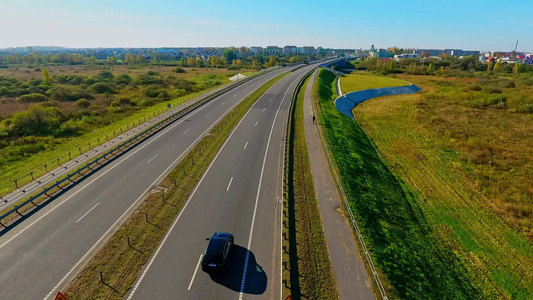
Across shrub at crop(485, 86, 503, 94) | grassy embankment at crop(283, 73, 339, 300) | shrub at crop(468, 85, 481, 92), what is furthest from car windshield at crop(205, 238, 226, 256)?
shrub at crop(468, 85, 481, 92)

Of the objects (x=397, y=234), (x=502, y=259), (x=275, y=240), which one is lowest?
(x=502, y=259)

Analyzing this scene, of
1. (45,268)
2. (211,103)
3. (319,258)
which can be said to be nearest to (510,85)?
(211,103)

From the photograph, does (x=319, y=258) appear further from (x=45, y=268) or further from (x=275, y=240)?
(x=45, y=268)

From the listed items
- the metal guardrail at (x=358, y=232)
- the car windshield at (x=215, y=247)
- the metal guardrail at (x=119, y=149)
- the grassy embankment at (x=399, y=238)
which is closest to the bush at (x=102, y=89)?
the metal guardrail at (x=119, y=149)

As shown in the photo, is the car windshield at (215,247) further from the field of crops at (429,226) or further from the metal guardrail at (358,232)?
the field of crops at (429,226)

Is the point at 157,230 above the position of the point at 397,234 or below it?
above

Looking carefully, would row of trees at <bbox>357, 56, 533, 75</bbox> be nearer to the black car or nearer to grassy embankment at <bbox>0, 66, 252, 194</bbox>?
grassy embankment at <bbox>0, 66, 252, 194</bbox>
